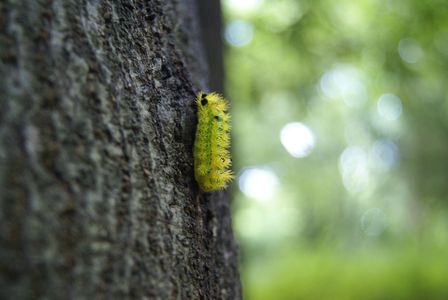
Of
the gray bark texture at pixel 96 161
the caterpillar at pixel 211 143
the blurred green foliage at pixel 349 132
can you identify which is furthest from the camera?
the blurred green foliage at pixel 349 132

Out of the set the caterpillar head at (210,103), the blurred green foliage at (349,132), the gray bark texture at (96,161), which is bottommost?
the gray bark texture at (96,161)

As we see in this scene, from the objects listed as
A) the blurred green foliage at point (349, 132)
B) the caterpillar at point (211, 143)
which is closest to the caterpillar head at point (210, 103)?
the caterpillar at point (211, 143)

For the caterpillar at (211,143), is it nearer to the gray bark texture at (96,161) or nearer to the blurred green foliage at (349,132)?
the gray bark texture at (96,161)

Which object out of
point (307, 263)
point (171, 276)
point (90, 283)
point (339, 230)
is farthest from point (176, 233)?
point (339, 230)

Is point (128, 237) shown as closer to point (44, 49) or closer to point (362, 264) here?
point (44, 49)

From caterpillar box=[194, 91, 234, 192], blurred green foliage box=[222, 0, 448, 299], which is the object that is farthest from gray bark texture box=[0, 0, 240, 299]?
blurred green foliage box=[222, 0, 448, 299]

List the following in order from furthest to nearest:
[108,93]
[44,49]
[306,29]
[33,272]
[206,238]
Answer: [306,29] < [206,238] < [108,93] < [44,49] < [33,272]
